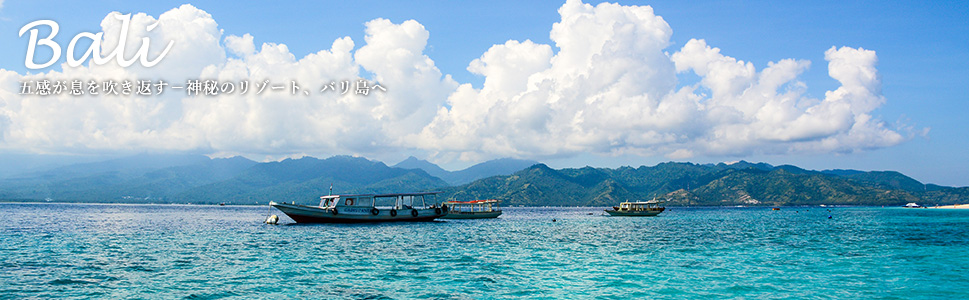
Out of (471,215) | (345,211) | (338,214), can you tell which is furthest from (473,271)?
(471,215)

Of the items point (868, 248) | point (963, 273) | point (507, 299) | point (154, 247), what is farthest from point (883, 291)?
point (154, 247)

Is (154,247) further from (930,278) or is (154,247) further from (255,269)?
(930,278)

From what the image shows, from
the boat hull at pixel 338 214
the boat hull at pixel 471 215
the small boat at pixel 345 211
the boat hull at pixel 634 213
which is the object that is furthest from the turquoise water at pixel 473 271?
the boat hull at pixel 634 213

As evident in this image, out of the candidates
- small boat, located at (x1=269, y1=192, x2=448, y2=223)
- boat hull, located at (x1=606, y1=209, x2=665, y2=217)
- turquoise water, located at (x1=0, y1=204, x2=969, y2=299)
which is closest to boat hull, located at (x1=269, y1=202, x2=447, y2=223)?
small boat, located at (x1=269, y1=192, x2=448, y2=223)

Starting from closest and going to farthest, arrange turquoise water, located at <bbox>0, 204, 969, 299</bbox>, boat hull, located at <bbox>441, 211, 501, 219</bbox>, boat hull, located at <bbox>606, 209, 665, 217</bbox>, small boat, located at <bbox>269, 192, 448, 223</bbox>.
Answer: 1. turquoise water, located at <bbox>0, 204, 969, 299</bbox>
2. small boat, located at <bbox>269, 192, 448, 223</bbox>
3. boat hull, located at <bbox>441, 211, 501, 219</bbox>
4. boat hull, located at <bbox>606, 209, 665, 217</bbox>

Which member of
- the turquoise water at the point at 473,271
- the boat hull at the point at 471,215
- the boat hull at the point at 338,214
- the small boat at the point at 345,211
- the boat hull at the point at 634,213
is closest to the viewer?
the turquoise water at the point at 473,271

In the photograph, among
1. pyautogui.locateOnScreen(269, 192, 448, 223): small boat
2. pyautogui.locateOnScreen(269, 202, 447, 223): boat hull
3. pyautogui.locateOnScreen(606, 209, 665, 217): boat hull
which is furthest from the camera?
pyautogui.locateOnScreen(606, 209, 665, 217): boat hull

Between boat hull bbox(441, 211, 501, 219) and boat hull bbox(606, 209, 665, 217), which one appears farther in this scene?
boat hull bbox(606, 209, 665, 217)

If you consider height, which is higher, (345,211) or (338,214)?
(345,211)

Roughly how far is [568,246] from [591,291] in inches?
912

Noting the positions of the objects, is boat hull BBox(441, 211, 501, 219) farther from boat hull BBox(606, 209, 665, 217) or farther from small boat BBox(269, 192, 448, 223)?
boat hull BBox(606, 209, 665, 217)

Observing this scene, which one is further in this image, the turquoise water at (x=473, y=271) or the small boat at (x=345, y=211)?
the small boat at (x=345, y=211)

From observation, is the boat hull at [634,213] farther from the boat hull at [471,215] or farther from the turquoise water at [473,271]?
the turquoise water at [473,271]

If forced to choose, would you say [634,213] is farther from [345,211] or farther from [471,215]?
[345,211]
